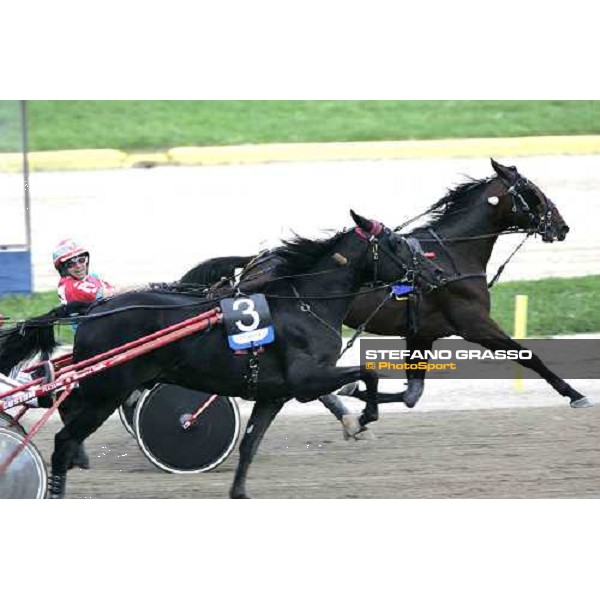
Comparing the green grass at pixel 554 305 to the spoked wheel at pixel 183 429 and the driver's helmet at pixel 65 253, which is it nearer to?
the spoked wheel at pixel 183 429

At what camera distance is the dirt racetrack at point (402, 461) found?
30.5 ft

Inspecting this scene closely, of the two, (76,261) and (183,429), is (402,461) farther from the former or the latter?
(76,261)

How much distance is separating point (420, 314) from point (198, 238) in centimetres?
603

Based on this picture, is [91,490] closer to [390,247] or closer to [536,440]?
[390,247]

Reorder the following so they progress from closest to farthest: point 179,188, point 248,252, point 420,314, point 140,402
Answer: point 140,402 → point 420,314 → point 248,252 → point 179,188

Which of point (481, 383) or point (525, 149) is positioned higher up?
point (525, 149)

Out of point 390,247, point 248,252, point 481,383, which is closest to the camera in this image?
point 390,247

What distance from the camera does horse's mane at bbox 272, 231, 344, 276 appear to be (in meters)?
9.02

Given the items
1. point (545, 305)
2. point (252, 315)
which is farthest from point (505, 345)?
point (545, 305)

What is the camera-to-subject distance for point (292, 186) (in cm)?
1747

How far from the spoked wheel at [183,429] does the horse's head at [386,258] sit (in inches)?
56.6

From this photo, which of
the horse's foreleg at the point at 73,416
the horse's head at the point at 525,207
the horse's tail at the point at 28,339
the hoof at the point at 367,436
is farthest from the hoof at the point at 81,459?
the horse's head at the point at 525,207

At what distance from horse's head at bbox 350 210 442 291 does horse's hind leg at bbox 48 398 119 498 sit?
179 centimetres
